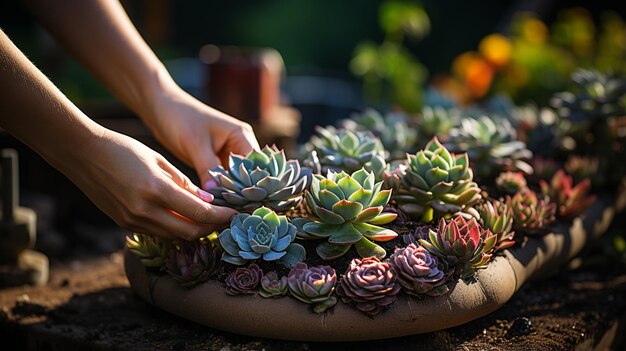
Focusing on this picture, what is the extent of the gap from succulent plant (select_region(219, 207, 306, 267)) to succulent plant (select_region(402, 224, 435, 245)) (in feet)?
0.81

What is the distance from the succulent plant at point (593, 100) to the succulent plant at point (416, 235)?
0.99 metres

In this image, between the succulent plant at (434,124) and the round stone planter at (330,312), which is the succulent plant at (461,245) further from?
the succulent plant at (434,124)

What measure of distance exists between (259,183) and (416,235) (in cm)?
39

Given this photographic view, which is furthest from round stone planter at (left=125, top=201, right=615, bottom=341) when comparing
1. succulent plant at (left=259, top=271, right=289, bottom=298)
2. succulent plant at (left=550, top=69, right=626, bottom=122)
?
succulent plant at (left=550, top=69, right=626, bottom=122)

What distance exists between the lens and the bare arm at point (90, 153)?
134 centimetres

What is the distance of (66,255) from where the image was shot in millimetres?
2713

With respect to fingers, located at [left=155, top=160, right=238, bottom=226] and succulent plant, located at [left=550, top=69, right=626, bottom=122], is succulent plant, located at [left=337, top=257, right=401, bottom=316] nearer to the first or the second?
fingers, located at [left=155, top=160, right=238, bottom=226]

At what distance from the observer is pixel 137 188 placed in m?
1.36

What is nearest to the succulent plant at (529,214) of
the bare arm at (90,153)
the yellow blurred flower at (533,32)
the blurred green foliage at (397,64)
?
the bare arm at (90,153)

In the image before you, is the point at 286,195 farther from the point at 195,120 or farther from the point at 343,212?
the point at 195,120

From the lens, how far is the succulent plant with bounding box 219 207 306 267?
145 cm

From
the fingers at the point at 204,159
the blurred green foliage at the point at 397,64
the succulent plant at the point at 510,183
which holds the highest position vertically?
the fingers at the point at 204,159

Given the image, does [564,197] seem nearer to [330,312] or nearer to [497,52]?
[330,312]

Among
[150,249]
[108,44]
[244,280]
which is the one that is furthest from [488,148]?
[108,44]
